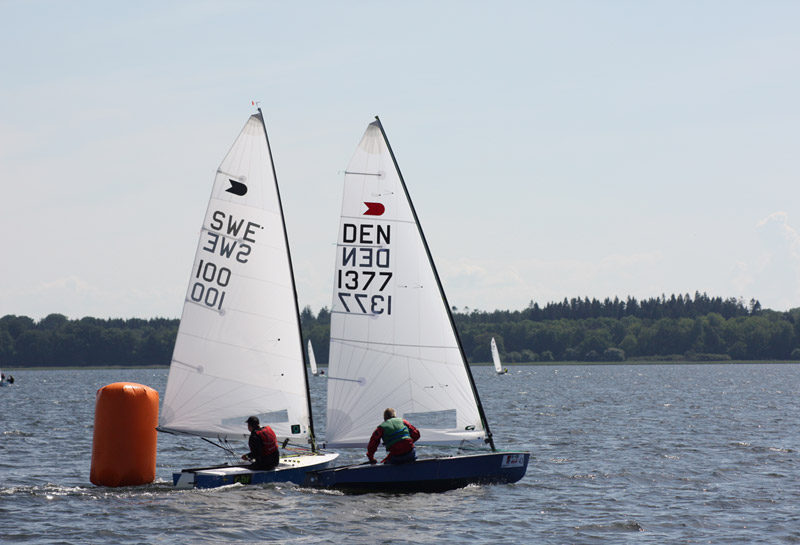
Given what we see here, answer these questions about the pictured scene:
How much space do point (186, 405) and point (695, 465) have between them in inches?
600

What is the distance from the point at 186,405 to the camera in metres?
22.9

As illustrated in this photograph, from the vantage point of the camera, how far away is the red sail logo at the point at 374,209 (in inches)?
906

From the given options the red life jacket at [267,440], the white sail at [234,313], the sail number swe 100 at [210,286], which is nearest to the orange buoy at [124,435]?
the white sail at [234,313]

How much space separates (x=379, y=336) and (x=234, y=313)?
340cm

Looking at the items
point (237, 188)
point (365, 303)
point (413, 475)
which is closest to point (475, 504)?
point (413, 475)

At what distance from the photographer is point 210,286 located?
23094 mm

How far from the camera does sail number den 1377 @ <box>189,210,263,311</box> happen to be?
23062 mm

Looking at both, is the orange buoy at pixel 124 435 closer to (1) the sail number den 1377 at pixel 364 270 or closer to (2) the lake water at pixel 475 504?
(2) the lake water at pixel 475 504

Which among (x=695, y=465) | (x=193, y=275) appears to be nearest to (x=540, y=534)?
(x=193, y=275)

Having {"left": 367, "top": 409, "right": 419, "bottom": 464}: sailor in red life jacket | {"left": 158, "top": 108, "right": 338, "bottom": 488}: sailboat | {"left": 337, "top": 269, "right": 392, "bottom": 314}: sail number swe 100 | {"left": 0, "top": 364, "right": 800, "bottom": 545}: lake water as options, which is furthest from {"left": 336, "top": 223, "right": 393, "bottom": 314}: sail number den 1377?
{"left": 0, "top": 364, "right": 800, "bottom": 545}: lake water

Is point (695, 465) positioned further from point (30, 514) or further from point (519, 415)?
point (519, 415)

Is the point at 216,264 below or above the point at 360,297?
above

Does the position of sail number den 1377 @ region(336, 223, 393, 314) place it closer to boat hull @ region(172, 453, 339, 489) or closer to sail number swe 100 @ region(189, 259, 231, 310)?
sail number swe 100 @ region(189, 259, 231, 310)

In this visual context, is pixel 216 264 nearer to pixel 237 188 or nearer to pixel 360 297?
pixel 237 188
